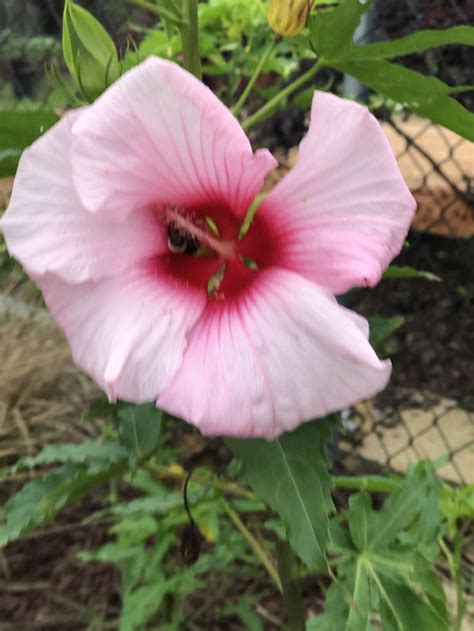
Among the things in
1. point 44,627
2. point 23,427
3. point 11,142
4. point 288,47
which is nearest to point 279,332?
point 11,142

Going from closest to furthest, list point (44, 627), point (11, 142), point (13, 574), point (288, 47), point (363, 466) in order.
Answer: point (11, 142) < point (288, 47) < point (44, 627) < point (13, 574) < point (363, 466)

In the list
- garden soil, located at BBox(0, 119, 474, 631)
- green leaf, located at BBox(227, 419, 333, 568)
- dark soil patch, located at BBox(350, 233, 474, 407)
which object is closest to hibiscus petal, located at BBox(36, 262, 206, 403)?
green leaf, located at BBox(227, 419, 333, 568)

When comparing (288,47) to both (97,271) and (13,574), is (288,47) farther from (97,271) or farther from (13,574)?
(13,574)

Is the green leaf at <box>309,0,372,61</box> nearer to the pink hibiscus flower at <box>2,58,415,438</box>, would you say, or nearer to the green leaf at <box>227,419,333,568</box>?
the pink hibiscus flower at <box>2,58,415,438</box>

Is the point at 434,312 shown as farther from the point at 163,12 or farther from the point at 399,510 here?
the point at 163,12

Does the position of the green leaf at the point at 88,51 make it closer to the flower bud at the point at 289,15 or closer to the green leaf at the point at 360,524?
the flower bud at the point at 289,15

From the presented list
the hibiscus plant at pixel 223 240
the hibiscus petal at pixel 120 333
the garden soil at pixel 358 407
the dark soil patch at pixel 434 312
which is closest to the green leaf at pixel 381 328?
the hibiscus plant at pixel 223 240
